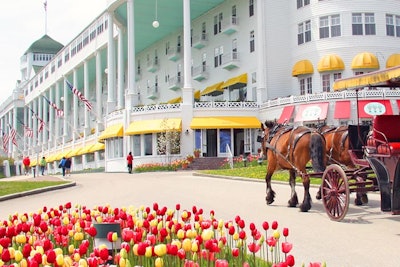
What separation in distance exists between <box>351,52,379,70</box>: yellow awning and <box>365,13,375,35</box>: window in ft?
7.36

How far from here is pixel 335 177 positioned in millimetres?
10273

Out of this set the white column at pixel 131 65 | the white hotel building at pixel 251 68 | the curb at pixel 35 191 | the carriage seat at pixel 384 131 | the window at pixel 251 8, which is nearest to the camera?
the carriage seat at pixel 384 131

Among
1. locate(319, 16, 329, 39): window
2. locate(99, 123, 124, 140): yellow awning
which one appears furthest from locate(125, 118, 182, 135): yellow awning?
locate(319, 16, 329, 39): window

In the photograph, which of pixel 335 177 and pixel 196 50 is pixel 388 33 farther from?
pixel 335 177

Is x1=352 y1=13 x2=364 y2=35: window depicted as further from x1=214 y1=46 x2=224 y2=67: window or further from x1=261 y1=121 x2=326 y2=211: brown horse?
x1=261 y1=121 x2=326 y2=211: brown horse

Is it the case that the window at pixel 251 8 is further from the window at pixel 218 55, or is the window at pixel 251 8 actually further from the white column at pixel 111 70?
the white column at pixel 111 70

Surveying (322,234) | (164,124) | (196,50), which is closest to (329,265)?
(322,234)

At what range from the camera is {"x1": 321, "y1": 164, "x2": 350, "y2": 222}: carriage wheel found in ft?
32.7

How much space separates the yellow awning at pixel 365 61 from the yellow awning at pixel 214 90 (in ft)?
46.6

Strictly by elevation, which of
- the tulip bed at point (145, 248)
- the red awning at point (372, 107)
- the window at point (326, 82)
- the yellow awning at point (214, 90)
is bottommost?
the tulip bed at point (145, 248)

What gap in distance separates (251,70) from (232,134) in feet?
21.4

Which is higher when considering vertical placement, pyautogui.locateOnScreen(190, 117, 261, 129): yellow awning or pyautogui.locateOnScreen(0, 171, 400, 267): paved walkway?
pyautogui.locateOnScreen(190, 117, 261, 129): yellow awning

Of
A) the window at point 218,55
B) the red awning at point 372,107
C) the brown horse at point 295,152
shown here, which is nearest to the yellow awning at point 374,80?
the brown horse at point 295,152

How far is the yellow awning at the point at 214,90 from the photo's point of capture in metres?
48.8
